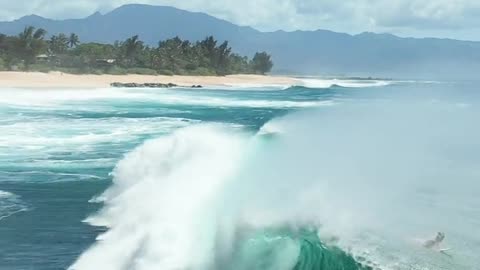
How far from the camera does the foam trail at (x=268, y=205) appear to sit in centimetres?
1320

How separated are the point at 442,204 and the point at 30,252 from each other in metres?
10.5

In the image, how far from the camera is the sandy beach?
8912 centimetres

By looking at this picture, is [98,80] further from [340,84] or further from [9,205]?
[9,205]

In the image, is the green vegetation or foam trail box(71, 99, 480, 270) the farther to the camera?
the green vegetation

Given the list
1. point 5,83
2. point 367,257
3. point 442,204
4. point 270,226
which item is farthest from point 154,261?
point 5,83

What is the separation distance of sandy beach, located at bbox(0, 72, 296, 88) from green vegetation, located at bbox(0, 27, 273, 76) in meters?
4.49

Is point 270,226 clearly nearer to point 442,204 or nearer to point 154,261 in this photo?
point 154,261

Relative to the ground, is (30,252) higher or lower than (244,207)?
lower

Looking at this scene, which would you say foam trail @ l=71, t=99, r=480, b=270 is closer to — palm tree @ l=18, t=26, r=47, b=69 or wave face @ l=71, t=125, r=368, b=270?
wave face @ l=71, t=125, r=368, b=270

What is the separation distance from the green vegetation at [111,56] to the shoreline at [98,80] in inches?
161

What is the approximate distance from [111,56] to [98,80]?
26.8m

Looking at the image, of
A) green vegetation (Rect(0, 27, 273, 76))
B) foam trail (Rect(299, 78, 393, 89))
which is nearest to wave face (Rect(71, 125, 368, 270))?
green vegetation (Rect(0, 27, 273, 76))

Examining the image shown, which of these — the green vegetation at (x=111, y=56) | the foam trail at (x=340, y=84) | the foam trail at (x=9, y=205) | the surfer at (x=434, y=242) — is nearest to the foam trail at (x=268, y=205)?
the surfer at (x=434, y=242)

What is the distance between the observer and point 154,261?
1279 centimetres
